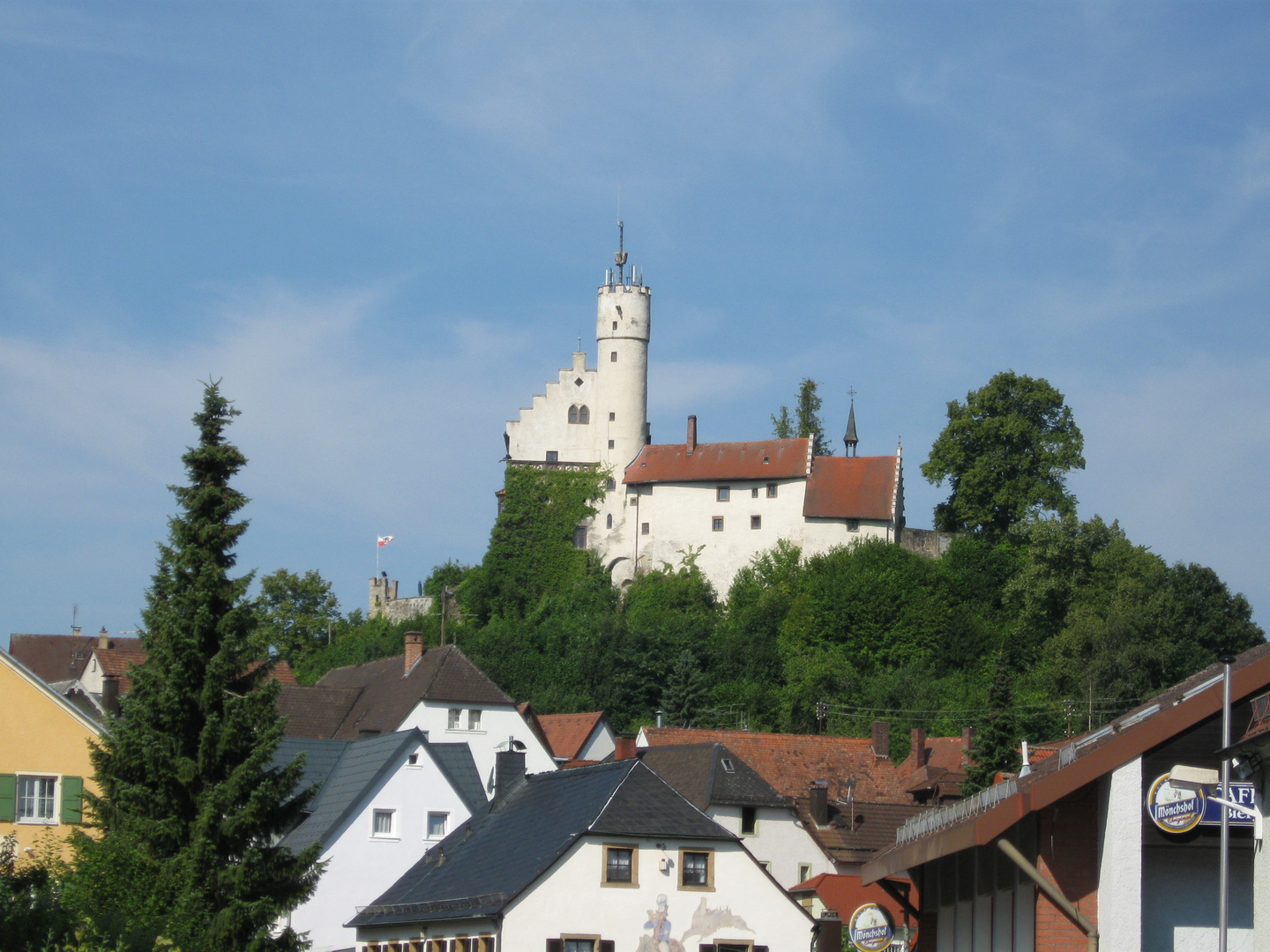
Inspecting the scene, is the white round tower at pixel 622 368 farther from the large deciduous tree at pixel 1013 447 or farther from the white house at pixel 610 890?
the white house at pixel 610 890

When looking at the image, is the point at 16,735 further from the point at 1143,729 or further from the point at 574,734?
the point at 574,734

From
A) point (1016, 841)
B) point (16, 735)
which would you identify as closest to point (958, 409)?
point (16, 735)

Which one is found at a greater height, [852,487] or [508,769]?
[852,487]

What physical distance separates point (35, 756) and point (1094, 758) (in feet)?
80.4

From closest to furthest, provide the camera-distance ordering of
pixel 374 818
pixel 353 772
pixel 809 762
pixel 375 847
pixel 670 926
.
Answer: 1. pixel 670 926
2. pixel 375 847
3. pixel 374 818
4. pixel 353 772
5. pixel 809 762

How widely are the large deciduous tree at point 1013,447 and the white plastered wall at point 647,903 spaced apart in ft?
179

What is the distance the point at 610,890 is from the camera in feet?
101

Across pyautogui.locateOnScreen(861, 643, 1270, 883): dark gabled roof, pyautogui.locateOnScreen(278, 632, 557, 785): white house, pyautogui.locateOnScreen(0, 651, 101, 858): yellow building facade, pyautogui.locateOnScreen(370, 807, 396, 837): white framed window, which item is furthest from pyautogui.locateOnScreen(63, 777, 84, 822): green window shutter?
pyautogui.locateOnScreen(278, 632, 557, 785): white house

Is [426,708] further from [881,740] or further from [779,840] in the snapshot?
[779,840]

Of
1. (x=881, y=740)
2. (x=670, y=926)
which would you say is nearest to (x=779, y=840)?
(x=670, y=926)

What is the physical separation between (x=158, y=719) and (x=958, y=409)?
63415 mm

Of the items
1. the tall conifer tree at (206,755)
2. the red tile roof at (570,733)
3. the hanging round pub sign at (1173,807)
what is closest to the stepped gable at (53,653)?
the red tile roof at (570,733)

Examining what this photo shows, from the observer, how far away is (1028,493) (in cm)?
8450

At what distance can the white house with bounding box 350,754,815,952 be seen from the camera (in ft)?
98.2
